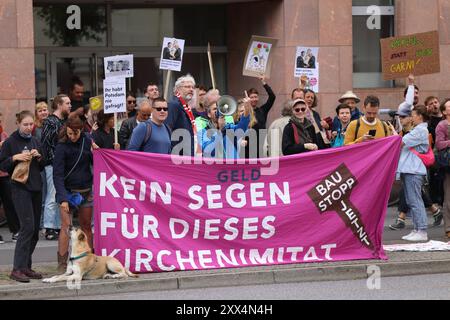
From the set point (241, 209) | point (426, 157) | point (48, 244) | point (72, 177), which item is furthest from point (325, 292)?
point (48, 244)

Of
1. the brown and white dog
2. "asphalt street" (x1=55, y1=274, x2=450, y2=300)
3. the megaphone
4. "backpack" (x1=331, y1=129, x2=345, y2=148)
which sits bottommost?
"asphalt street" (x1=55, y1=274, x2=450, y2=300)

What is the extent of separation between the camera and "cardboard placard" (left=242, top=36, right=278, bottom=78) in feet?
48.3

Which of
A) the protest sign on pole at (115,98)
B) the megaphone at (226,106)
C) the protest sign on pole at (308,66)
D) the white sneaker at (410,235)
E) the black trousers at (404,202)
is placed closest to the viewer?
the protest sign on pole at (115,98)

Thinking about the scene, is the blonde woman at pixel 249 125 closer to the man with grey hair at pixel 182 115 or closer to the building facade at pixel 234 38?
the man with grey hair at pixel 182 115

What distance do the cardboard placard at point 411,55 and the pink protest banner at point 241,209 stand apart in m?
3.87

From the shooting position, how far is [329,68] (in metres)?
18.4

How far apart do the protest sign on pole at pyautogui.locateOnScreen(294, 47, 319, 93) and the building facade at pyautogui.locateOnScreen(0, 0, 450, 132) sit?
69.3 inches

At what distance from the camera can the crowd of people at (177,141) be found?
10.6 metres

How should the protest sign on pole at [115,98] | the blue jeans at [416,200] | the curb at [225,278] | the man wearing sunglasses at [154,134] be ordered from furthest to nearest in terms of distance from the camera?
the blue jeans at [416,200] < the protest sign on pole at [115,98] < the man wearing sunglasses at [154,134] < the curb at [225,278]

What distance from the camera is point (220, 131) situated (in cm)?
1262

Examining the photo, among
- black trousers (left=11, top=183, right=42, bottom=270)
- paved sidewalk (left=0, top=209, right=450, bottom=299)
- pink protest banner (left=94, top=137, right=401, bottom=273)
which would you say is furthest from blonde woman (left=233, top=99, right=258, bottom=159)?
black trousers (left=11, top=183, right=42, bottom=270)

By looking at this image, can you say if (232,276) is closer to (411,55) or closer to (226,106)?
(226,106)

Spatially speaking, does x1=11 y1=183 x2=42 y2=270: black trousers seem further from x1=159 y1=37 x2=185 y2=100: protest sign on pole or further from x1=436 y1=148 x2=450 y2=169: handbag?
x1=436 y1=148 x2=450 y2=169: handbag

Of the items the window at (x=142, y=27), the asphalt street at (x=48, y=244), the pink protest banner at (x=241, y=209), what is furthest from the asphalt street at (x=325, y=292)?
the window at (x=142, y=27)
